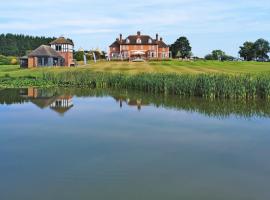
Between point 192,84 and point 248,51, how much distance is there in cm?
6809

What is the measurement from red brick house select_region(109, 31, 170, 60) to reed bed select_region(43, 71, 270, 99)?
39.4m

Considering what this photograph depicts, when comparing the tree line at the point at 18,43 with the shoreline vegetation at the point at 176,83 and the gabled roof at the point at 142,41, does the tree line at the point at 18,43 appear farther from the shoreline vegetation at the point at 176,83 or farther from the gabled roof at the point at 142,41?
the shoreline vegetation at the point at 176,83

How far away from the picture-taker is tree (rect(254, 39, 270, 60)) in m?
90.4

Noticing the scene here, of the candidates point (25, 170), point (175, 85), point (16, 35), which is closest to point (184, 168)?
point (25, 170)

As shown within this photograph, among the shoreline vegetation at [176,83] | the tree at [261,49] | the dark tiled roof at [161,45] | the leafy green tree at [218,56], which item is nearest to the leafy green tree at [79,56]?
the dark tiled roof at [161,45]

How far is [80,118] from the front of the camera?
18.4 m

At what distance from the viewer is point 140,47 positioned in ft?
260

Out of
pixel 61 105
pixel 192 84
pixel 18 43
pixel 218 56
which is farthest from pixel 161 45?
pixel 18 43

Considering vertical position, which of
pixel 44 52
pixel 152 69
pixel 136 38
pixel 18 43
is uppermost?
pixel 18 43

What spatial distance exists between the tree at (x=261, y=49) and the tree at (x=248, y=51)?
83cm

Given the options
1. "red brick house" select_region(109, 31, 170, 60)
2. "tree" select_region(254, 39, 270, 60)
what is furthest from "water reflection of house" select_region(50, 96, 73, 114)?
"tree" select_region(254, 39, 270, 60)

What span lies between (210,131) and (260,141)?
2.23m

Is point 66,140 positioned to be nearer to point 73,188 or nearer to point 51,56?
point 73,188

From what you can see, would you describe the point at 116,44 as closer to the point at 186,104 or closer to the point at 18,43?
the point at 18,43
